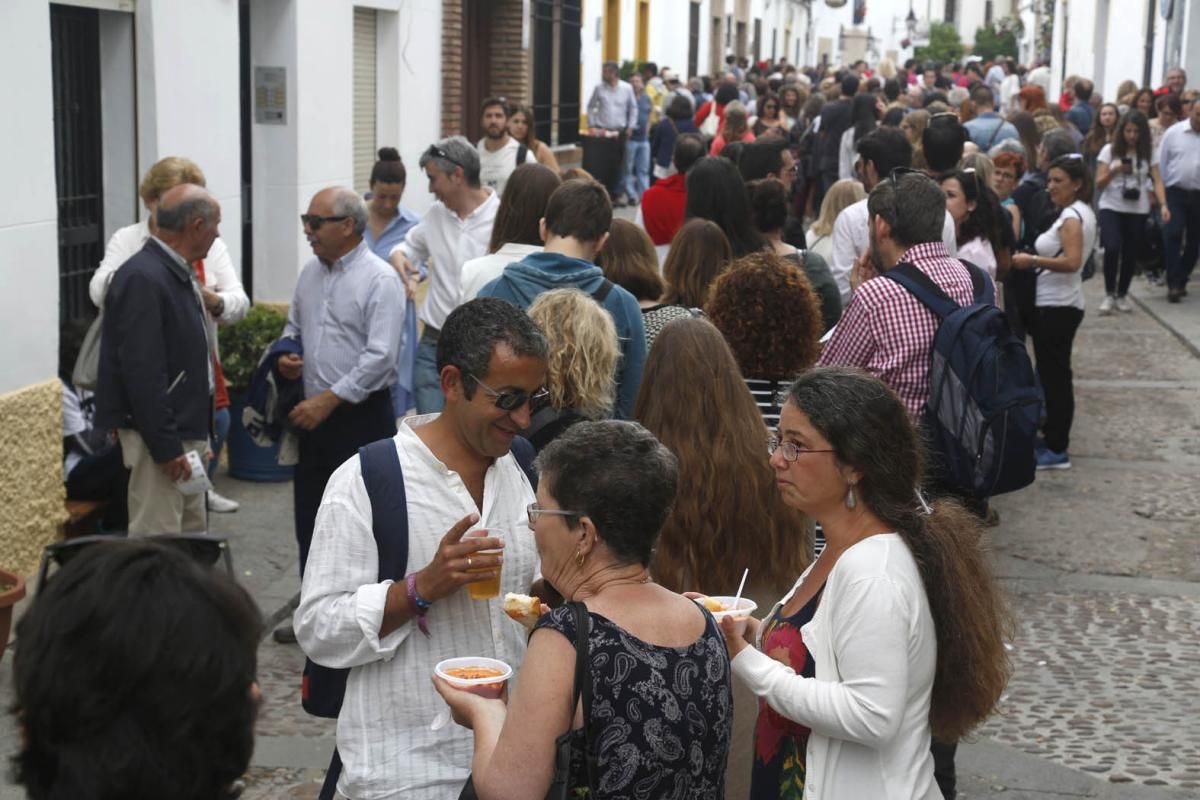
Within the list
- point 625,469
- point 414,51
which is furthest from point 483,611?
point 414,51

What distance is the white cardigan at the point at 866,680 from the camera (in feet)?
9.95

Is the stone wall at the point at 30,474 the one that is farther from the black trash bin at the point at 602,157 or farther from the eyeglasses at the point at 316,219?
the black trash bin at the point at 602,157

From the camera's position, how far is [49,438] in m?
7.25

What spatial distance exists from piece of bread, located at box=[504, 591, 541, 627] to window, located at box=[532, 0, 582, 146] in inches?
658

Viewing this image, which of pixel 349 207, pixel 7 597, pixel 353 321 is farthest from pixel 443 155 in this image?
pixel 7 597

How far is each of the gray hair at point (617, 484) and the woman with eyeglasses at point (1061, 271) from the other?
22.0ft

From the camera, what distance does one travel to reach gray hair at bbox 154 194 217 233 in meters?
6.18

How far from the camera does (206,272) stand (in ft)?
25.1

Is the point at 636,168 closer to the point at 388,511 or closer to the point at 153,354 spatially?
the point at 153,354

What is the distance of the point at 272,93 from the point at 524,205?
506 centimetres

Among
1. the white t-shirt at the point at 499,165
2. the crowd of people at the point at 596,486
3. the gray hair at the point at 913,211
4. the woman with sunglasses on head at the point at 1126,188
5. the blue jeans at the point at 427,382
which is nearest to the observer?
the crowd of people at the point at 596,486

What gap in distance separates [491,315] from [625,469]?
0.72 m

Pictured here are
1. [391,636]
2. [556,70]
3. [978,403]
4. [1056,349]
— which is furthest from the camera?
[556,70]

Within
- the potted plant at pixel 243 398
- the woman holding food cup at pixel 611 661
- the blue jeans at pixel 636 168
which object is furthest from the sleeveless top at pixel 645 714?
the blue jeans at pixel 636 168
